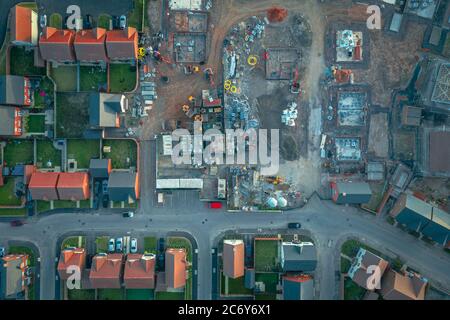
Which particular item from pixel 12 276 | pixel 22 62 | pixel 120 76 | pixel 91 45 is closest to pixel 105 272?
pixel 12 276

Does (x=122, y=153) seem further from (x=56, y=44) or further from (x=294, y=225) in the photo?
(x=294, y=225)

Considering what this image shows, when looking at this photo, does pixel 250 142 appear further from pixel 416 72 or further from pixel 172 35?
pixel 416 72

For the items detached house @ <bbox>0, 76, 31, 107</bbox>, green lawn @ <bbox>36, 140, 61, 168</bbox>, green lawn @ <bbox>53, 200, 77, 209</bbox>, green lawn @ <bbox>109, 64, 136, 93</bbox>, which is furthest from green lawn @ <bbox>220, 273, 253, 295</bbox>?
detached house @ <bbox>0, 76, 31, 107</bbox>

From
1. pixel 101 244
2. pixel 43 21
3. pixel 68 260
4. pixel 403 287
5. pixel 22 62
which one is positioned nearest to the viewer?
pixel 403 287

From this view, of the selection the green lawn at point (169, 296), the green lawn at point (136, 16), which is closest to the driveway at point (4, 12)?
the green lawn at point (136, 16)

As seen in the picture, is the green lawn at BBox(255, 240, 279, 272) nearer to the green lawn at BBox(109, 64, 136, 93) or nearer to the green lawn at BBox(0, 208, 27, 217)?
the green lawn at BBox(109, 64, 136, 93)

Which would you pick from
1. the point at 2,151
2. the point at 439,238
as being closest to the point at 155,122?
the point at 2,151
